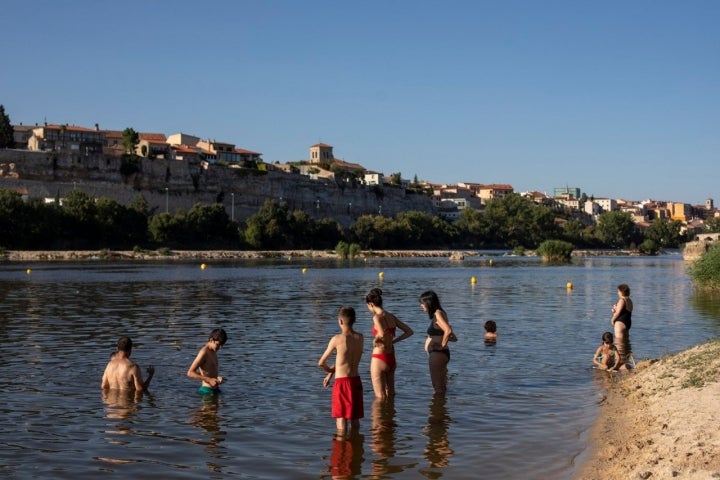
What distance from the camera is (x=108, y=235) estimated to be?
3691 inches

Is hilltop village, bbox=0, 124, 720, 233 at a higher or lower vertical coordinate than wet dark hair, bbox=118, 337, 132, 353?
higher

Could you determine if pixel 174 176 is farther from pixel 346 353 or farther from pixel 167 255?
pixel 346 353

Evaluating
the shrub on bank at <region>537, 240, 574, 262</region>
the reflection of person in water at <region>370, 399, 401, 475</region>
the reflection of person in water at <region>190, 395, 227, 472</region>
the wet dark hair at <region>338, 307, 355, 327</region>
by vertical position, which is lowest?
the reflection of person in water at <region>190, 395, 227, 472</region>

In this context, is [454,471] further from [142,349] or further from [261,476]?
[142,349]

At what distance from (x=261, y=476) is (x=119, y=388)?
Answer: 15.6 feet

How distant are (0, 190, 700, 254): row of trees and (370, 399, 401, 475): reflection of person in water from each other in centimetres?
8001

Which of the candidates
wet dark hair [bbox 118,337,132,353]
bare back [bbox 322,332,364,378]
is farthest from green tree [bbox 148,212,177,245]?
bare back [bbox 322,332,364,378]

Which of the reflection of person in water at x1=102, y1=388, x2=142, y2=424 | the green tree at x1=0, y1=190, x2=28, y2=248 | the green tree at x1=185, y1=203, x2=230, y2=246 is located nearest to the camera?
the reflection of person in water at x1=102, y1=388, x2=142, y2=424

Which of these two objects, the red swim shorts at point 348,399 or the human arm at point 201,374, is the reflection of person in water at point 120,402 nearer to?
the human arm at point 201,374

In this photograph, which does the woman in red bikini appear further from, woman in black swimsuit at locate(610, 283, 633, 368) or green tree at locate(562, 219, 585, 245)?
green tree at locate(562, 219, 585, 245)

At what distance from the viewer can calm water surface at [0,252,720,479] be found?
8125mm

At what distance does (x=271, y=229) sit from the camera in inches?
4306

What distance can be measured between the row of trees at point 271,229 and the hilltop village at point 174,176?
6883 millimetres

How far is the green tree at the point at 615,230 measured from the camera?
167m
